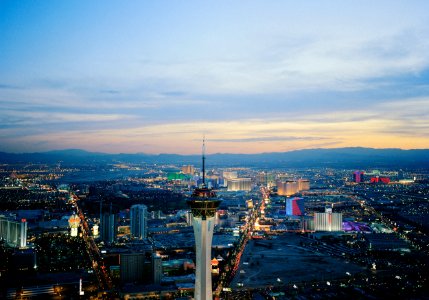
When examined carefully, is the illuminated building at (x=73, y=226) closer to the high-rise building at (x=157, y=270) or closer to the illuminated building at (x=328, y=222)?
the high-rise building at (x=157, y=270)

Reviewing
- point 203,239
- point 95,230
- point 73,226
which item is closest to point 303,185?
point 95,230

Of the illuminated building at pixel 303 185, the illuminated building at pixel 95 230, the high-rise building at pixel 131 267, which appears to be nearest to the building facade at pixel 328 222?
the illuminated building at pixel 95 230

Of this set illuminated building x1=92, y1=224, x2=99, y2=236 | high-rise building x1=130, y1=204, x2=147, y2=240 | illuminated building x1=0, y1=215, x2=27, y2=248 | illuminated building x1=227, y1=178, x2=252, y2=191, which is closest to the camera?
illuminated building x1=0, y1=215, x2=27, y2=248

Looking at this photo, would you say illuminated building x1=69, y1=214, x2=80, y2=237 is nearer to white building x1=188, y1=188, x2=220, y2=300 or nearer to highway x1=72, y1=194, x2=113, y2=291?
highway x1=72, y1=194, x2=113, y2=291

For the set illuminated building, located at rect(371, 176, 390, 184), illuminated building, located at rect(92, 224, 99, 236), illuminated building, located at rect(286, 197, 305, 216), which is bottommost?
→ illuminated building, located at rect(92, 224, 99, 236)

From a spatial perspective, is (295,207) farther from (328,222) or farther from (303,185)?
(303,185)

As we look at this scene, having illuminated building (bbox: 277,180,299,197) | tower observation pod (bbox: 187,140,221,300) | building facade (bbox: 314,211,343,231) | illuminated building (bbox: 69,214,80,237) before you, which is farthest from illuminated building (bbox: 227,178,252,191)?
tower observation pod (bbox: 187,140,221,300)

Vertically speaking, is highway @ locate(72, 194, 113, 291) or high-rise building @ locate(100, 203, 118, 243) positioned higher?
high-rise building @ locate(100, 203, 118, 243)
